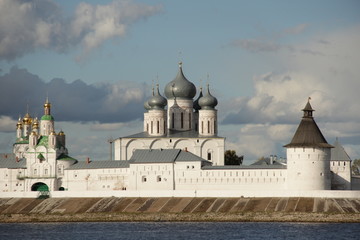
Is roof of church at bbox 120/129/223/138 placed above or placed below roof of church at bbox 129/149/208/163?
above

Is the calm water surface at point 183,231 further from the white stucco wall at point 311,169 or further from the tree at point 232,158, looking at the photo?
the tree at point 232,158

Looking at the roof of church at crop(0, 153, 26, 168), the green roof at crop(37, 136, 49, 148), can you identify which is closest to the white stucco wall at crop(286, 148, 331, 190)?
the green roof at crop(37, 136, 49, 148)

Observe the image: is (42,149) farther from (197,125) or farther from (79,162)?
(197,125)

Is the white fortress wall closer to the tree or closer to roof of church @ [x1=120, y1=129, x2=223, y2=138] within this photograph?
roof of church @ [x1=120, y1=129, x2=223, y2=138]

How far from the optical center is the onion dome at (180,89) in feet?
385

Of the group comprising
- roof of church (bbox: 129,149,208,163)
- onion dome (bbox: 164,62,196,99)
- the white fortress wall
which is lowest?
the white fortress wall

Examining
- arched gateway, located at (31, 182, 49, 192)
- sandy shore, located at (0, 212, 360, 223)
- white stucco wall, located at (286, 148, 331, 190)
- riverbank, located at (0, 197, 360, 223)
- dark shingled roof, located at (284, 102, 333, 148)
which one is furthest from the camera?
arched gateway, located at (31, 182, 49, 192)

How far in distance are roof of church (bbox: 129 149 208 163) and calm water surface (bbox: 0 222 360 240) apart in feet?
44.7

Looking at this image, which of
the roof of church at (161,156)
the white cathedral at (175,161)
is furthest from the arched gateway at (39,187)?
the roof of church at (161,156)

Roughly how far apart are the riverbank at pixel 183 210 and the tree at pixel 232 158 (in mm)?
22132

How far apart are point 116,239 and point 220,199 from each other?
69.1ft

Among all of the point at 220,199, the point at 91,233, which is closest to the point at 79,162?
the point at 220,199

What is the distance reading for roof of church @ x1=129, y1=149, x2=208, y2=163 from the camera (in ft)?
350

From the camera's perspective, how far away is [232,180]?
104 meters
